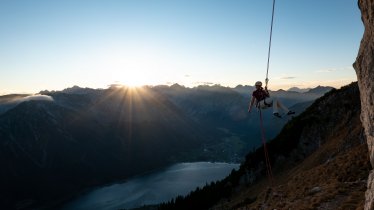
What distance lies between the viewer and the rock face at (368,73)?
1672cm

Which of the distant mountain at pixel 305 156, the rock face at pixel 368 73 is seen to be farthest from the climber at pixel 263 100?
the rock face at pixel 368 73

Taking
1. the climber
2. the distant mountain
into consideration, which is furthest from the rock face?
the distant mountain

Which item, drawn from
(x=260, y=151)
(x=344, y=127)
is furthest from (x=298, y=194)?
(x=260, y=151)

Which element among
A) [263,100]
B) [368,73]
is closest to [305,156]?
[263,100]

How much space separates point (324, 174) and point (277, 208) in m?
→ 9.78

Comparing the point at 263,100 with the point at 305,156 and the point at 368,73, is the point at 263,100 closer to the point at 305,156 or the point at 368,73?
the point at 368,73

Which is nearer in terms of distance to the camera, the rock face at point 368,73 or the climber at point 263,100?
the rock face at point 368,73

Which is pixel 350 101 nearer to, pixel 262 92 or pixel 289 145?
pixel 289 145

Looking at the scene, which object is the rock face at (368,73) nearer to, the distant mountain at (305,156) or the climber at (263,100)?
the climber at (263,100)

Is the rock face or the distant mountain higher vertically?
the rock face

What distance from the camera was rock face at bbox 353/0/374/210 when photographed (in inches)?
658

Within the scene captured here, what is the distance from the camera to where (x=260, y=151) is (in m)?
94.4

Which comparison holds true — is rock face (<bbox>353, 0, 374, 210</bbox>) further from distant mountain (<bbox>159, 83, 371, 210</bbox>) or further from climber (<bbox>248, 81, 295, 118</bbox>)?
distant mountain (<bbox>159, 83, 371, 210</bbox>)

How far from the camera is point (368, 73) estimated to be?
1742cm
